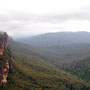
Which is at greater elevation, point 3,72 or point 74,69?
point 3,72

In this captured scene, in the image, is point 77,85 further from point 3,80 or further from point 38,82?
point 3,80

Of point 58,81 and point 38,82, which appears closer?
point 38,82

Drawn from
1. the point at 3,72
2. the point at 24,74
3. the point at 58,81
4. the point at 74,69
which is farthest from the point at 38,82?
the point at 74,69

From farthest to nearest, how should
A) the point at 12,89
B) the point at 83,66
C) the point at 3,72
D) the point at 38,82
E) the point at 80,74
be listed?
the point at 83,66 → the point at 80,74 → the point at 38,82 → the point at 3,72 → the point at 12,89

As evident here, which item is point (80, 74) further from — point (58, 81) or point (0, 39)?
point (0, 39)

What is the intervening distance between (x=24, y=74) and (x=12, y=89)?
20.1m

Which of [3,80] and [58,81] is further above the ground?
[3,80]

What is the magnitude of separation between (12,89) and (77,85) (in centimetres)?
5194

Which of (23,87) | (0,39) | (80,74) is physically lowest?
(80,74)

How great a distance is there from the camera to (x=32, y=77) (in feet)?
284

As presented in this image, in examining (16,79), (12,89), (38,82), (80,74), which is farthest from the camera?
(80,74)

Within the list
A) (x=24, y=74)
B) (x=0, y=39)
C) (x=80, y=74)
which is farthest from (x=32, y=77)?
(x=80, y=74)

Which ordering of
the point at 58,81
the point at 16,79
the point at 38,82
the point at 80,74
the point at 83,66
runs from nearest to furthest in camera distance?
the point at 16,79
the point at 38,82
the point at 58,81
the point at 80,74
the point at 83,66

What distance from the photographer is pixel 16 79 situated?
3009 inches
